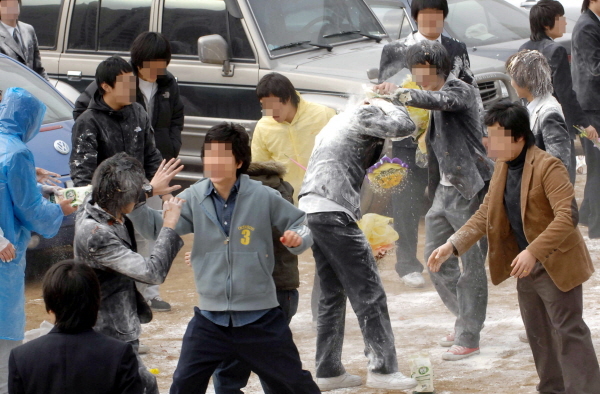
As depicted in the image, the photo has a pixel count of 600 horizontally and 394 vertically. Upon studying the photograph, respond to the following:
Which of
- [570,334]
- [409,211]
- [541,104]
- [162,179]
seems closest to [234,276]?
[162,179]

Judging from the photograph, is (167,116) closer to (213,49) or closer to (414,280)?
(213,49)

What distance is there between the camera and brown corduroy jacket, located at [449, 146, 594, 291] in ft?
13.8

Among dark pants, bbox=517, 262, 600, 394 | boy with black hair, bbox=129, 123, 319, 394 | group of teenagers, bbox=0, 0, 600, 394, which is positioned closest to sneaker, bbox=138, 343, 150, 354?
group of teenagers, bbox=0, 0, 600, 394

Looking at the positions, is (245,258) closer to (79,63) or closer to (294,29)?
(294,29)

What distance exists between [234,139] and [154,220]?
1.73 feet

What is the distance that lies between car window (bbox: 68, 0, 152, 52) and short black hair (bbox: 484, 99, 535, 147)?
545cm

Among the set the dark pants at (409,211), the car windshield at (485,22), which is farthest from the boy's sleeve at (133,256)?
the car windshield at (485,22)

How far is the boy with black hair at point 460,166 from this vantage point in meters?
5.32

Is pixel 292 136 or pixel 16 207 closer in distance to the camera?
pixel 16 207

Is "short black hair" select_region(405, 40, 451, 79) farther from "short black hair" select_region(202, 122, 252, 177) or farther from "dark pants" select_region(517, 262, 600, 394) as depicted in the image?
"short black hair" select_region(202, 122, 252, 177)

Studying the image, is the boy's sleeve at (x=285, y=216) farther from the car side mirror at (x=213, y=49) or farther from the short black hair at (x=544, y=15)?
the car side mirror at (x=213, y=49)

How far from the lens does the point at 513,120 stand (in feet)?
14.3

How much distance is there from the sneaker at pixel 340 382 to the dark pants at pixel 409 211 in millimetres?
2223

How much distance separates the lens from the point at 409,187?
7.22m
